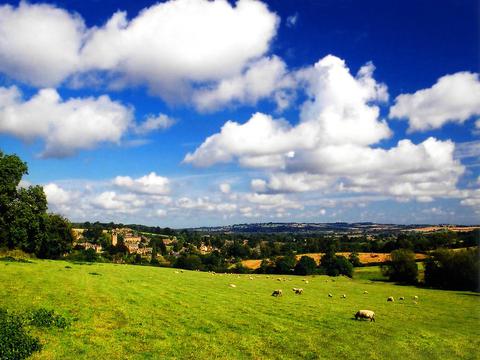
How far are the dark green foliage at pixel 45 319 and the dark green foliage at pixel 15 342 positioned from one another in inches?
57.6

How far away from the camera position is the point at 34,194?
2335 inches

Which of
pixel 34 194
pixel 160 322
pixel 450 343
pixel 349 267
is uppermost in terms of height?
pixel 34 194

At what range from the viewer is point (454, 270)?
82438 millimetres

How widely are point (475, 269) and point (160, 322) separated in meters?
77.1

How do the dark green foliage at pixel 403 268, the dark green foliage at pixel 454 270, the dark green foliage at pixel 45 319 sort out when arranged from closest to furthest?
the dark green foliage at pixel 45 319 < the dark green foliage at pixel 454 270 < the dark green foliage at pixel 403 268

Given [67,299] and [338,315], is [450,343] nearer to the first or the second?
[338,315]

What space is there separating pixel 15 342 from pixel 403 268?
9263 centimetres

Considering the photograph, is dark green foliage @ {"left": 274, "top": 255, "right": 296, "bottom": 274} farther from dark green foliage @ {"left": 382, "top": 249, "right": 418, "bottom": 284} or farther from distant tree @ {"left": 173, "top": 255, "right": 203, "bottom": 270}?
dark green foliage @ {"left": 382, "top": 249, "right": 418, "bottom": 284}

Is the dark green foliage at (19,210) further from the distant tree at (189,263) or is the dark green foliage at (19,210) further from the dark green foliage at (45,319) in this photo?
the distant tree at (189,263)

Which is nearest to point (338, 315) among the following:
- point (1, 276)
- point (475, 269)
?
point (1, 276)

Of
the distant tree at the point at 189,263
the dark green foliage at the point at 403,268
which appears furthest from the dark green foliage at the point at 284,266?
the dark green foliage at the point at 403,268

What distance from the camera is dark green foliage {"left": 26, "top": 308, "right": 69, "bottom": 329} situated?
63.9 feet

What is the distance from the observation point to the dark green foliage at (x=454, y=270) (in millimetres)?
79188

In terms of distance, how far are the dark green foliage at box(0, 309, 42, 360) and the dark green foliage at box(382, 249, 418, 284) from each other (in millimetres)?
91226
